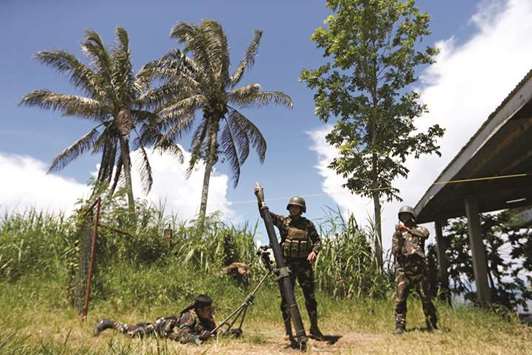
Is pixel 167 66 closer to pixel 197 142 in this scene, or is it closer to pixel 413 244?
pixel 197 142

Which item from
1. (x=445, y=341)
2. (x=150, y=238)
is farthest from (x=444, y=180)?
(x=150, y=238)

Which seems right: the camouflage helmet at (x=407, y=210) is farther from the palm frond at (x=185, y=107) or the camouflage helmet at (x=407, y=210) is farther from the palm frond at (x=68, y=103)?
the palm frond at (x=68, y=103)

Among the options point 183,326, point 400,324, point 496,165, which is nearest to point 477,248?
point 496,165

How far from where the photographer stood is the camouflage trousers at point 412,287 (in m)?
5.91

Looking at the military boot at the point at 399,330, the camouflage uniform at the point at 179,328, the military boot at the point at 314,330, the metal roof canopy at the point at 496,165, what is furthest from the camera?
the military boot at the point at 399,330

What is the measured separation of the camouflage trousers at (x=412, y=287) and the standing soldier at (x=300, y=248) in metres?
1.26

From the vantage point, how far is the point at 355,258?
32.0 ft

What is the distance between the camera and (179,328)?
5.31m

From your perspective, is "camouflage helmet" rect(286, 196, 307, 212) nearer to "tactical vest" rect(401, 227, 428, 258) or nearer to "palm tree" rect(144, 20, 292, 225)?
"tactical vest" rect(401, 227, 428, 258)

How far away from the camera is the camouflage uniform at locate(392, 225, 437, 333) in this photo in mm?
5930

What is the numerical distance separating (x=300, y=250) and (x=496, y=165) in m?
3.38

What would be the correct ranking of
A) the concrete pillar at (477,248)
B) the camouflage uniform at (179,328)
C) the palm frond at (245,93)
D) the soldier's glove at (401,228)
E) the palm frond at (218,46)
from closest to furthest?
the camouflage uniform at (179,328)
the soldier's glove at (401,228)
the concrete pillar at (477,248)
the palm frond at (218,46)
the palm frond at (245,93)

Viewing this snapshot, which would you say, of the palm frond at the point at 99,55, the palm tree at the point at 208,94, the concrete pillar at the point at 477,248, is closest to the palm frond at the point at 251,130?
the palm tree at the point at 208,94

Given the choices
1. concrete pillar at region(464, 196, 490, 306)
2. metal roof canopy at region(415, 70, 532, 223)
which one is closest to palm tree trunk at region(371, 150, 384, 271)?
metal roof canopy at region(415, 70, 532, 223)
